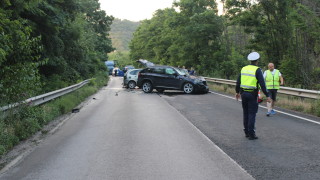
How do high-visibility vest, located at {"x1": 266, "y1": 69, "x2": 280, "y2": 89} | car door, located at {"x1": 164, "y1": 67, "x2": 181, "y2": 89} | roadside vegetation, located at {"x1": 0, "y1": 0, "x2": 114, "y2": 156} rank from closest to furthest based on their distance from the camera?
1. roadside vegetation, located at {"x1": 0, "y1": 0, "x2": 114, "y2": 156}
2. high-visibility vest, located at {"x1": 266, "y1": 69, "x2": 280, "y2": 89}
3. car door, located at {"x1": 164, "y1": 67, "x2": 181, "y2": 89}

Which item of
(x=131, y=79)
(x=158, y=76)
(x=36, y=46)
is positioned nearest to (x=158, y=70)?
(x=158, y=76)

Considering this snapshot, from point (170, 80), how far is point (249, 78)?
46.7ft

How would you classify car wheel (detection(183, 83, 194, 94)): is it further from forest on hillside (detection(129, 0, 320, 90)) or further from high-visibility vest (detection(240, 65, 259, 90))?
high-visibility vest (detection(240, 65, 259, 90))

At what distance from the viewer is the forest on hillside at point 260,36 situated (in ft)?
59.2

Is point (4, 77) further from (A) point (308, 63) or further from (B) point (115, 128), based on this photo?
(A) point (308, 63)

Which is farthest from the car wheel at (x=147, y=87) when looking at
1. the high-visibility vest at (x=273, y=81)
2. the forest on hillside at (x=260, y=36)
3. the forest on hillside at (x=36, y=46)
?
the high-visibility vest at (x=273, y=81)

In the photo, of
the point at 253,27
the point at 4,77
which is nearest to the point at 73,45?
the point at 253,27

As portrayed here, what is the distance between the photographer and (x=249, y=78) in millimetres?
7852

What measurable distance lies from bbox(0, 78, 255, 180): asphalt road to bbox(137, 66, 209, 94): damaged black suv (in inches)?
414

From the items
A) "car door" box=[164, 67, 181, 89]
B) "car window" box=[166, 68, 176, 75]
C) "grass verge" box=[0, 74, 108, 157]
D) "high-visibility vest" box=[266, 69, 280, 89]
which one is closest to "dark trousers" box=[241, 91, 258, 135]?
"high-visibility vest" box=[266, 69, 280, 89]

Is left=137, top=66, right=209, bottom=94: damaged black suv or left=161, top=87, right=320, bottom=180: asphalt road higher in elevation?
left=137, top=66, right=209, bottom=94: damaged black suv

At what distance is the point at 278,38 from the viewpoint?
23.4 meters

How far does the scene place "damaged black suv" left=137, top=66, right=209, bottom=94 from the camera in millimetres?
21156

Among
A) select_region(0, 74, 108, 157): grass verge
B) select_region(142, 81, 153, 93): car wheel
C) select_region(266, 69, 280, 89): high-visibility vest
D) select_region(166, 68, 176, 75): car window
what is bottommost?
select_region(0, 74, 108, 157): grass verge
